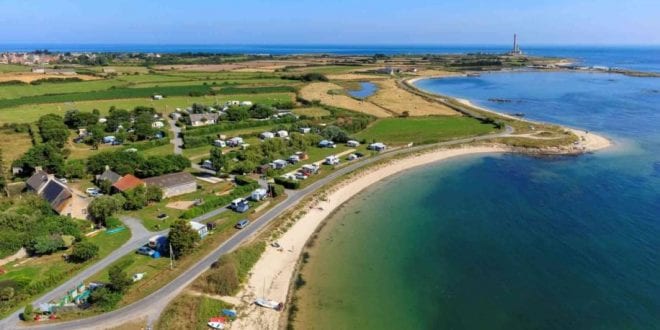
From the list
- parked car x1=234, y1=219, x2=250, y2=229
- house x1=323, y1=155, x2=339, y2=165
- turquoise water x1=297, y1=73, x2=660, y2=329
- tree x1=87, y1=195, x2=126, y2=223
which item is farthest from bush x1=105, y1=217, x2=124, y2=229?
house x1=323, y1=155, x2=339, y2=165

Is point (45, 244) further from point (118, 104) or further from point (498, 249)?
point (118, 104)

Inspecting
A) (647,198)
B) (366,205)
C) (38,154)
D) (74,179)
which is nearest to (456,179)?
(366,205)

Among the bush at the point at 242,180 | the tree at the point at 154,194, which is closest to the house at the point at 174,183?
the tree at the point at 154,194

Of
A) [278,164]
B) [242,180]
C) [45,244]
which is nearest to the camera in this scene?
[45,244]

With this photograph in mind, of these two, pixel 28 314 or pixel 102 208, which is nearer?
pixel 28 314

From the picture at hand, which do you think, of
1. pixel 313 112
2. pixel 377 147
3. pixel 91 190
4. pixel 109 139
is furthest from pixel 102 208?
pixel 313 112
